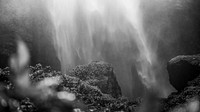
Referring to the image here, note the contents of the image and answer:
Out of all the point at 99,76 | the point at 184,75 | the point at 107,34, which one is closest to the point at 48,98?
the point at 99,76

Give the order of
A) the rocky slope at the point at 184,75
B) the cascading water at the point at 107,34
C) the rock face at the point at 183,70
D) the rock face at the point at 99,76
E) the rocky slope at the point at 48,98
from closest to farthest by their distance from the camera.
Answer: the rocky slope at the point at 48,98, the rocky slope at the point at 184,75, the rock face at the point at 99,76, the rock face at the point at 183,70, the cascading water at the point at 107,34

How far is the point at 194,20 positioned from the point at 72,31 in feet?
63.7

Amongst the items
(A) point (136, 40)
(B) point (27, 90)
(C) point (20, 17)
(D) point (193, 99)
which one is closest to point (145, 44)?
(A) point (136, 40)

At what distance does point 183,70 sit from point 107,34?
1708 centimetres

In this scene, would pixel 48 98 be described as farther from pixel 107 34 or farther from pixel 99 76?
pixel 107 34

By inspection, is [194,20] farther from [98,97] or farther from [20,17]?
[98,97]

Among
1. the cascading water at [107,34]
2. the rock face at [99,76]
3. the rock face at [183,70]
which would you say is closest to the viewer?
the rock face at [99,76]

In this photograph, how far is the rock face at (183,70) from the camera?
19.5m

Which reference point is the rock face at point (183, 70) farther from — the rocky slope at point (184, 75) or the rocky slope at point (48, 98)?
the rocky slope at point (48, 98)

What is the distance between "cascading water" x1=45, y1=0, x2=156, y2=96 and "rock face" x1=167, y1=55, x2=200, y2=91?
35.2 feet

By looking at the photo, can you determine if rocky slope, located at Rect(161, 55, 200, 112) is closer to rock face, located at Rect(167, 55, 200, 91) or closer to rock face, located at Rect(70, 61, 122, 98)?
rock face, located at Rect(167, 55, 200, 91)

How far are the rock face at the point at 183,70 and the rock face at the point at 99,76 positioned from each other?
5.43m

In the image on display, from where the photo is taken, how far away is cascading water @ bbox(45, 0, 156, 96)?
1217 inches

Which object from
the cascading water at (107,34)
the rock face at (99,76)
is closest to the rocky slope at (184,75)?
the rock face at (99,76)
